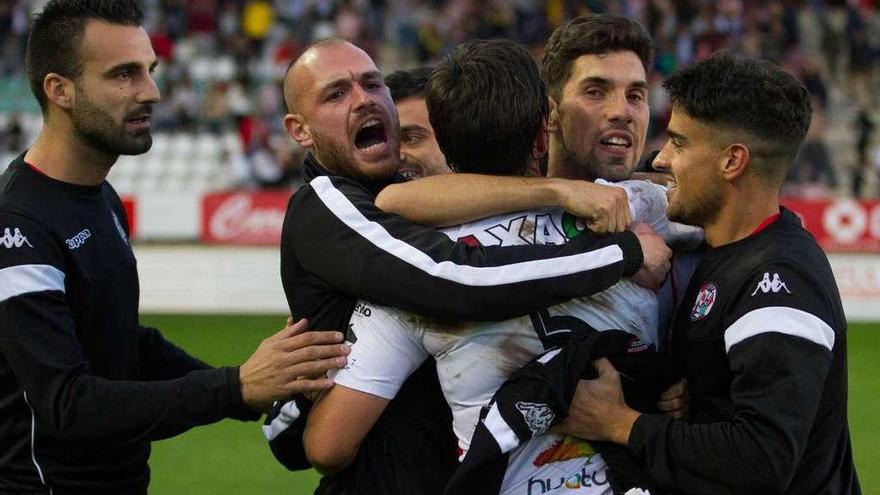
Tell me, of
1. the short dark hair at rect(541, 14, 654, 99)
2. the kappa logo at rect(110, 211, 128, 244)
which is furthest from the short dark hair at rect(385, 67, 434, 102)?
the kappa logo at rect(110, 211, 128, 244)

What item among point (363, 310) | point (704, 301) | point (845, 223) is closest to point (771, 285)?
point (704, 301)

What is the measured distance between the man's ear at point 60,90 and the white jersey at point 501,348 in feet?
4.61

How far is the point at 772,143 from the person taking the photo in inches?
144

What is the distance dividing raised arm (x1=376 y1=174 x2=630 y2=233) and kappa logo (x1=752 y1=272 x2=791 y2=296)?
1.33ft

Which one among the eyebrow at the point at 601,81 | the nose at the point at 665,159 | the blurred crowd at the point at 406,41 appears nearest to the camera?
the nose at the point at 665,159

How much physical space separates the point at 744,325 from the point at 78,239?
7.16 feet

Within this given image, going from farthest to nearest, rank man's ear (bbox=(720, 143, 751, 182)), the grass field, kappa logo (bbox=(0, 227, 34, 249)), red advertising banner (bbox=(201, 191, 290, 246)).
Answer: red advertising banner (bbox=(201, 191, 290, 246))
the grass field
kappa logo (bbox=(0, 227, 34, 249))
man's ear (bbox=(720, 143, 751, 182))

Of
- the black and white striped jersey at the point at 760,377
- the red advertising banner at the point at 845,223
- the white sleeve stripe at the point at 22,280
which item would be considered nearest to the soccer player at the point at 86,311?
the white sleeve stripe at the point at 22,280

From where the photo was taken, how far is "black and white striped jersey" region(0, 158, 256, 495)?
13.0ft

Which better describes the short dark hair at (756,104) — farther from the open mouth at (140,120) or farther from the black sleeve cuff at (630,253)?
the open mouth at (140,120)

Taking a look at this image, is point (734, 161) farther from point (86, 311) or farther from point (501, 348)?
point (86, 311)

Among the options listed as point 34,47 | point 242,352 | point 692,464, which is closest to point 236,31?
point 242,352

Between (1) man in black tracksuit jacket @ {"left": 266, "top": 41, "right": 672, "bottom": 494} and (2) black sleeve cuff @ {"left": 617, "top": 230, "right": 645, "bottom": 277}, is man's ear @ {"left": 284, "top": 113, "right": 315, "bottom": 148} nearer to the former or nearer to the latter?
(1) man in black tracksuit jacket @ {"left": 266, "top": 41, "right": 672, "bottom": 494}

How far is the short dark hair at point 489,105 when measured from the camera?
11.6 feet
